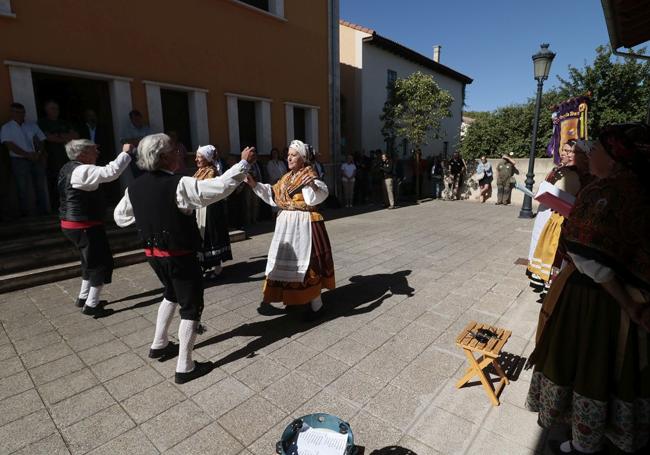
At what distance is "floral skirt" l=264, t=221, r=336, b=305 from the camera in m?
4.00

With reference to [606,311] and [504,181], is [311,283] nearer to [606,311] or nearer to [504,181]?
[606,311]

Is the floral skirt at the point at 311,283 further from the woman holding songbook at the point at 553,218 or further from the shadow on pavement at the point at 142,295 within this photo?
the woman holding songbook at the point at 553,218

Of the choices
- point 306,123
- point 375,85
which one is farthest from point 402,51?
point 306,123

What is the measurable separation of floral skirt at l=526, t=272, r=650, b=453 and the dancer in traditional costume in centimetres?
451

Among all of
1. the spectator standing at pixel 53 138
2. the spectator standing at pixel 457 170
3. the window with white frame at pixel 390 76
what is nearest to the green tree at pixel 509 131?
the window with white frame at pixel 390 76

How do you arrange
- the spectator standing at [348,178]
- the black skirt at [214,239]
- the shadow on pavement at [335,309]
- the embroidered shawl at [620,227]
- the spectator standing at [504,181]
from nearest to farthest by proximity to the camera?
the embroidered shawl at [620,227], the shadow on pavement at [335,309], the black skirt at [214,239], the spectator standing at [348,178], the spectator standing at [504,181]

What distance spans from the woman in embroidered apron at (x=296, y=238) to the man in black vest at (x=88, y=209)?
1.72 metres

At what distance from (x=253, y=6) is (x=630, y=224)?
11.5 m

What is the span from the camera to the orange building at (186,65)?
684 cm

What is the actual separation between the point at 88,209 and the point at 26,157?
11.0ft

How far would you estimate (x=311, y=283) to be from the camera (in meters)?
4.04

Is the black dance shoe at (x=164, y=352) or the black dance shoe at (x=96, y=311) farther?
the black dance shoe at (x=96, y=311)

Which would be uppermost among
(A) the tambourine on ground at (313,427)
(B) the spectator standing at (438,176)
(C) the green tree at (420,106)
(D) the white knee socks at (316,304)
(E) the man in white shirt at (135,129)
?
(C) the green tree at (420,106)

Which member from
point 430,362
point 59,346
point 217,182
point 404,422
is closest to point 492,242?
point 430,362
